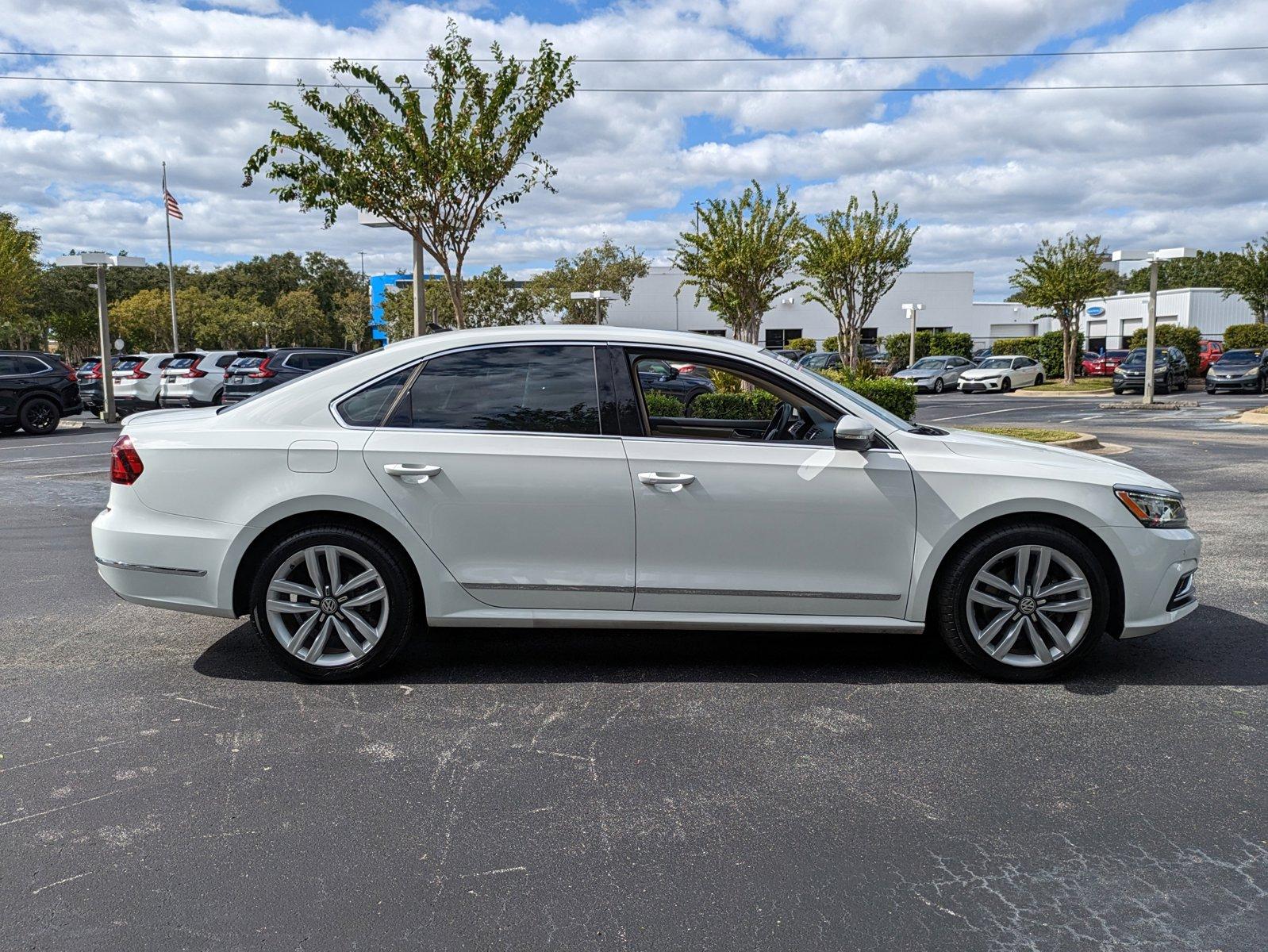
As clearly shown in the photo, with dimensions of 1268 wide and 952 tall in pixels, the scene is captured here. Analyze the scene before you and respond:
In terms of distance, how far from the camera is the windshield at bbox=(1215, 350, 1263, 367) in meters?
33.7

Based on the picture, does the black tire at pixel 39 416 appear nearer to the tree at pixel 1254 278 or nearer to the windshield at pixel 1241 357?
the windshield at pixel 1241 357

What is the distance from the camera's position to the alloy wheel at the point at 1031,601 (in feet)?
15.3

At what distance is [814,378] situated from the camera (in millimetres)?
4887

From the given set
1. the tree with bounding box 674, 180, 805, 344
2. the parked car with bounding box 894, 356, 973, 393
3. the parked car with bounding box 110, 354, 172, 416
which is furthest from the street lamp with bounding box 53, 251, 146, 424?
the parked car with bounding box 894, 356, 973, 393

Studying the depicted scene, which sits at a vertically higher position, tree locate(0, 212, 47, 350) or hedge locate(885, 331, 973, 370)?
tree locate(0, 212, 47, 350)

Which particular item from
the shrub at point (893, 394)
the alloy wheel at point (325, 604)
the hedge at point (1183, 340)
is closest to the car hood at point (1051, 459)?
the alloy wheel at point (325, 604)

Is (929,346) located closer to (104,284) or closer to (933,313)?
(933,313)

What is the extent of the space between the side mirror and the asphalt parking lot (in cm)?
113

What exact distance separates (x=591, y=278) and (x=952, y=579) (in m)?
53.2

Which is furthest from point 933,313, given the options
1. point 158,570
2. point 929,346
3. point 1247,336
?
point 158,570

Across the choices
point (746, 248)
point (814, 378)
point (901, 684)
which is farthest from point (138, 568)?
point (746, 248)

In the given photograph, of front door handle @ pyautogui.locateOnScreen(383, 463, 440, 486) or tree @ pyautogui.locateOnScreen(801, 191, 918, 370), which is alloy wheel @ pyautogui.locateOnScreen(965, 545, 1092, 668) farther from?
tree @ pyautogui.locateOnScreen(801, 191, 918, 370)

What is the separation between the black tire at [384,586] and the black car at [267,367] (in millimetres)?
18611

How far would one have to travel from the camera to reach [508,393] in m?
4.78
